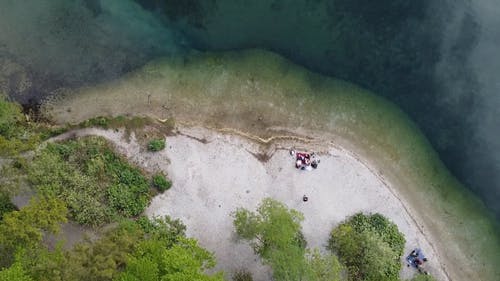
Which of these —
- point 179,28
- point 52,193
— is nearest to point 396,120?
point 179,28

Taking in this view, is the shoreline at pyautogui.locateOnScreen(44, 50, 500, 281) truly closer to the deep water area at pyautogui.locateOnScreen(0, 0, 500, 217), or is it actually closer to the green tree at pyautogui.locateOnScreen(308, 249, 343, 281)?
the deep water area at pyautogui.locateOnScreen(0, 0, 500, 217)

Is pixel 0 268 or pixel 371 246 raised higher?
pixel 371 246

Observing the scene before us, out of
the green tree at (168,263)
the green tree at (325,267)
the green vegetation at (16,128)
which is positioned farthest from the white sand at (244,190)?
the green vegetation at (16,128)

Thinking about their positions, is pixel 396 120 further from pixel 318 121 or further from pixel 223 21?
pixel 223 21

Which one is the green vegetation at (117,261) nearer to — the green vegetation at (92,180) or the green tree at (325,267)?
the green vegetation at (92,180)

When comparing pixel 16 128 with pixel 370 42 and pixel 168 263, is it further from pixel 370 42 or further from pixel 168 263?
pixel 370 42
